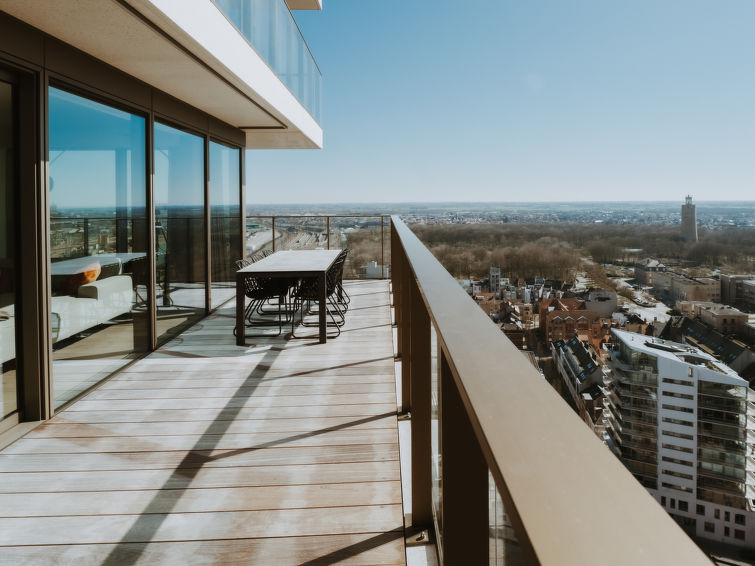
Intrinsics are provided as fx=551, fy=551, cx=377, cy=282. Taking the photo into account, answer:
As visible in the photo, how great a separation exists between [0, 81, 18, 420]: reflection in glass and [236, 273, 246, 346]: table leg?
6.80 ft

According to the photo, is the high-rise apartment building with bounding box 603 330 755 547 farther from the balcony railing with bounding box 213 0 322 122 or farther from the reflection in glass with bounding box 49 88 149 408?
the balcony railing with bounding box 213 0 322 122

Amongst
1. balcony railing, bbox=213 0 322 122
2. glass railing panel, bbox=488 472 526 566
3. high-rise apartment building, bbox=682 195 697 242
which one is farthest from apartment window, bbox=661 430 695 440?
balcony railing, bbox=213 0 322 122

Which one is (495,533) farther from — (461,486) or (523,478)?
(523,478)

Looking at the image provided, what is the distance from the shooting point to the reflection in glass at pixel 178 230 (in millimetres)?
5266

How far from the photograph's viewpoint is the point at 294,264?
19.4 ft

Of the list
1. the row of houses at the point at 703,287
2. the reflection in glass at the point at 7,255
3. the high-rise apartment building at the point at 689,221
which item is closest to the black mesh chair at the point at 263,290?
the reflection in glass at the point at 7,255

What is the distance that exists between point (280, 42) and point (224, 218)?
2.40 meters

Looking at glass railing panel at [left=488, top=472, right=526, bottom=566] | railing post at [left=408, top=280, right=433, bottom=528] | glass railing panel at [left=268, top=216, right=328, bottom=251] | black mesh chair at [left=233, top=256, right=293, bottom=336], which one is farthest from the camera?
glass railing panel at [left=268, top=216, right=328, bottom=251]

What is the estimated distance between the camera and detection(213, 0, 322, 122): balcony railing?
4.96 m

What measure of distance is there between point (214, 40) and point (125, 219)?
1.60m

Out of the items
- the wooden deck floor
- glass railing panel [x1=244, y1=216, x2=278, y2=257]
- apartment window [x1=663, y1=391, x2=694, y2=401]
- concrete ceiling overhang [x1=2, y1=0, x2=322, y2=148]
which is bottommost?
the wooden deck floor

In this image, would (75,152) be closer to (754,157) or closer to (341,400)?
(341,400)

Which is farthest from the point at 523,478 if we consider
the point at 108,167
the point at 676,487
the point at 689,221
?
the point at 689,221

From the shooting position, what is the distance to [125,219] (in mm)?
4516
